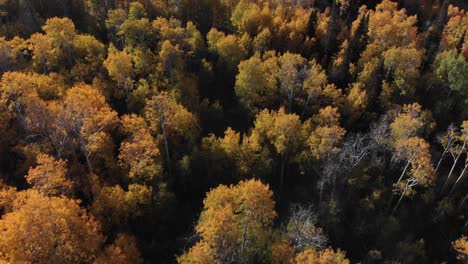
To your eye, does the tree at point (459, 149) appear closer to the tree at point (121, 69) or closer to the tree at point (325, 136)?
the tree at point (325, 136)

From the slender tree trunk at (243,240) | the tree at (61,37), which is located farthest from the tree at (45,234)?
the tree at (61,37)

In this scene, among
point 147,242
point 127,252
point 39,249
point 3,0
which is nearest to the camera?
point 39,249

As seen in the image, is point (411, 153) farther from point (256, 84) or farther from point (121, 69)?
point (121, 69)

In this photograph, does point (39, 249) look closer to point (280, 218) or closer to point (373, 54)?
point (280, 218)

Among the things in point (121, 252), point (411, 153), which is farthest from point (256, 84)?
point (121, 252)

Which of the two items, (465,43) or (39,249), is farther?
(465,43)

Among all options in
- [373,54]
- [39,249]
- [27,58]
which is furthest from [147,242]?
[373,54]
